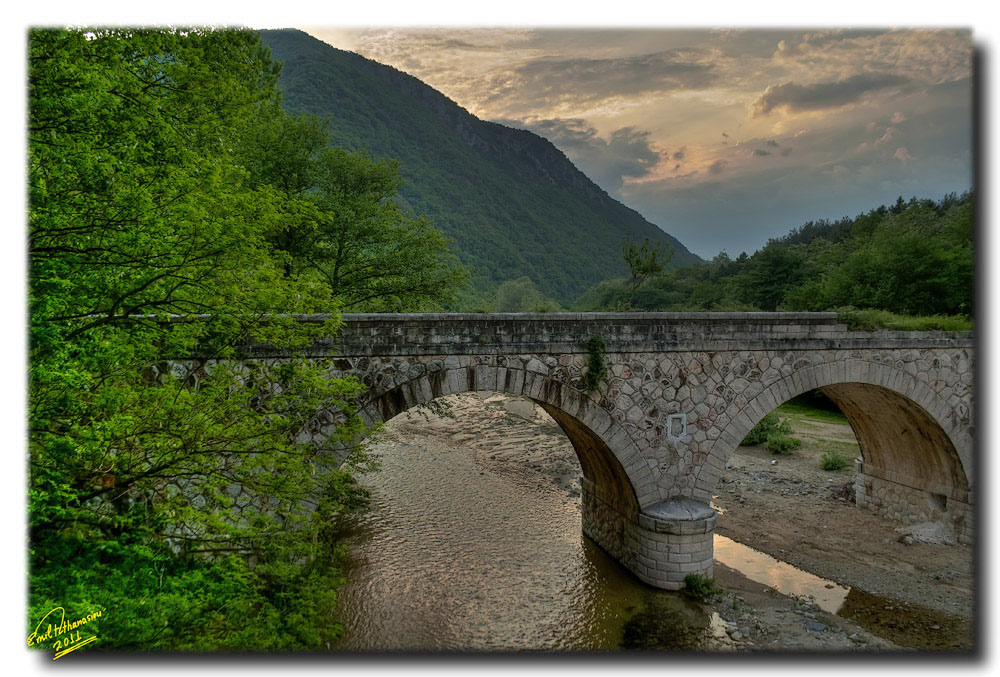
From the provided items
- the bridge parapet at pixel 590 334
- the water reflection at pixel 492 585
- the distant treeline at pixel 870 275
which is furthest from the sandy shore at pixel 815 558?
the distant treeline at pixel 870 275

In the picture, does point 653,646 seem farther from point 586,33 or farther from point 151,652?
point 586,33

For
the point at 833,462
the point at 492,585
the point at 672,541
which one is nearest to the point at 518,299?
the point at 833,462

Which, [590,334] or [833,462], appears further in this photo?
[833,462]

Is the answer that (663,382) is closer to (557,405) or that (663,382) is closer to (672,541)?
(557,405)

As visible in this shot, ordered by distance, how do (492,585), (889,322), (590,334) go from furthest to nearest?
(889,322) < (492,585) < (590,334)

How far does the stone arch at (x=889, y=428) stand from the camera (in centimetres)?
1064

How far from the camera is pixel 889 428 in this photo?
1360cm

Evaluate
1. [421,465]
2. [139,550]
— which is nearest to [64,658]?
[139,550]

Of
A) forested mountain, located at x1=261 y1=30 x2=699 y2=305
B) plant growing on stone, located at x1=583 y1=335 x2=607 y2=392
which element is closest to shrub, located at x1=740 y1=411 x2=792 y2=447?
plant growing on stone, located at x1=583 y1=335 x2=607 y2=392

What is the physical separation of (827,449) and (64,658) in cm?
2370

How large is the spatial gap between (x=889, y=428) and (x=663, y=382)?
8.14 meters

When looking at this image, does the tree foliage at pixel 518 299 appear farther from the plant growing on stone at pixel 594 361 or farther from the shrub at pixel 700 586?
the shrub at pixel 700 586
